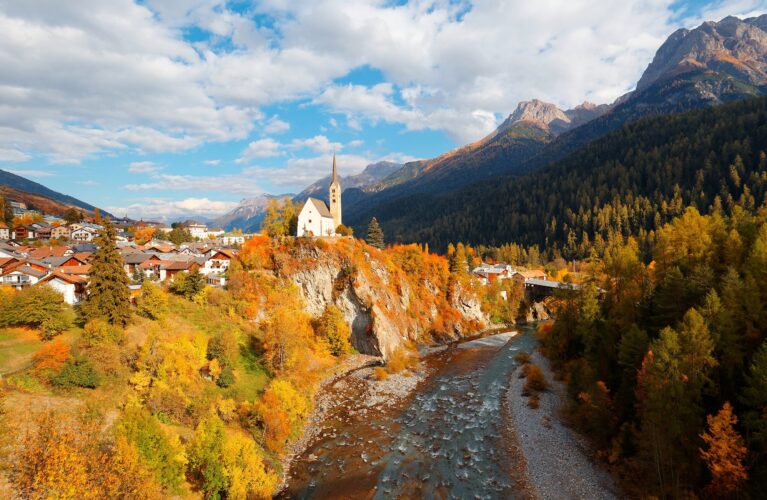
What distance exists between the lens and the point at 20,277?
48.9 meters

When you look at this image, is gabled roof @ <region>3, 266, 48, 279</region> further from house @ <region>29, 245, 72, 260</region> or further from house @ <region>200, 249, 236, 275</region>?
house @ <region>200, 249, 236, 275</region>

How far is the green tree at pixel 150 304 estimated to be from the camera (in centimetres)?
4100

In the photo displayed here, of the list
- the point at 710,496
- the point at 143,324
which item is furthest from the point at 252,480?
the point at 710,496

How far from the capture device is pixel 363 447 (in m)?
31.0

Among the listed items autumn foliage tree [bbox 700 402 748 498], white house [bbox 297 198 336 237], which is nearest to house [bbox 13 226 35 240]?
white house [bbox 297 198 336 237]

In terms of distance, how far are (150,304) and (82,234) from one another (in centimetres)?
9019

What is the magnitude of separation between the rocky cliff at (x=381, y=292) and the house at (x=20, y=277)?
1316 inches

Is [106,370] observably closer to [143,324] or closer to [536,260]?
[143,324]

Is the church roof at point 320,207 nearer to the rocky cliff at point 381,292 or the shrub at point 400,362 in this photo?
the rocky cliff at point 381,292

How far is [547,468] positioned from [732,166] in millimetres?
173886

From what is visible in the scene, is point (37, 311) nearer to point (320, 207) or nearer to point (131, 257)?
point (131, 257)

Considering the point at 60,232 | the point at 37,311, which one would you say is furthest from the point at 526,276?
the point at 60,232

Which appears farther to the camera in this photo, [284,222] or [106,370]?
[284,222]

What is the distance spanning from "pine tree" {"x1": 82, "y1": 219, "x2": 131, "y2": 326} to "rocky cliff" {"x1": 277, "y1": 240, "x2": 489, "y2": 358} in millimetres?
25450
